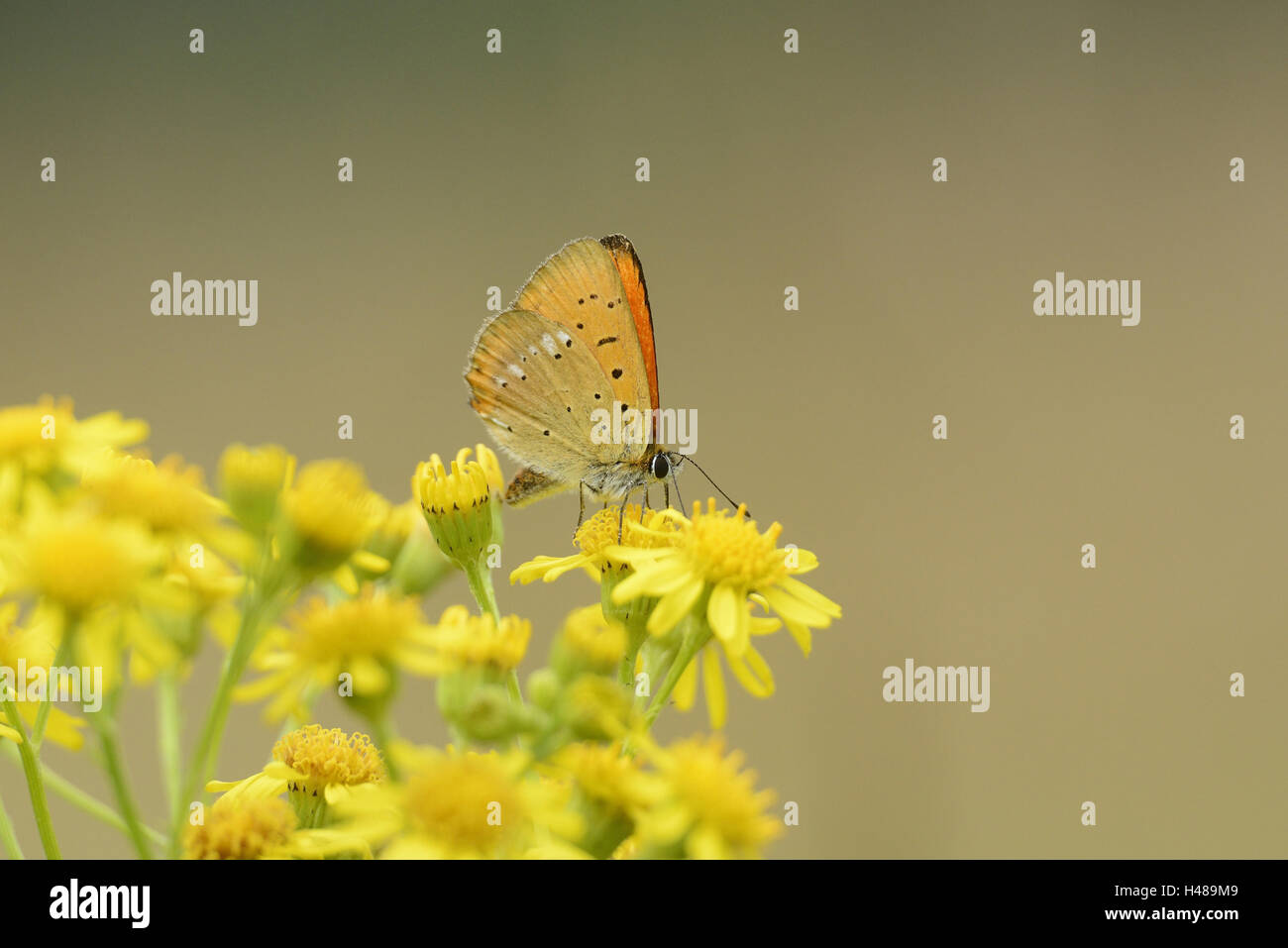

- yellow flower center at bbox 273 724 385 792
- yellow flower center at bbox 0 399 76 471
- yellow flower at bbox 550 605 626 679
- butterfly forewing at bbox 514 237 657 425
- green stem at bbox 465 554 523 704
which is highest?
butterfly forewing at bbox 514 237 657 425

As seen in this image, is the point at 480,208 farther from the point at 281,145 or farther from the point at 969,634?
the point at 969,634

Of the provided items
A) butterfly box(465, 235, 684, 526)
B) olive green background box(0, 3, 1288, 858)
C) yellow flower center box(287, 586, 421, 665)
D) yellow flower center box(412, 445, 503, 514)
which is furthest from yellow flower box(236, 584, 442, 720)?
olive green background box(0, 3, 1288, 858)

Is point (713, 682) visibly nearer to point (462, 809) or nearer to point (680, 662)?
point (680, 662)

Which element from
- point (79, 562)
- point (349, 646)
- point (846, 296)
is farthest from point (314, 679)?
point (846, 296)

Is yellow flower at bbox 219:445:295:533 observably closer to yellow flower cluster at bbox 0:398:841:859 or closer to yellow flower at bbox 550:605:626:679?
yellow flower cluster at bbox 0:398:841:859

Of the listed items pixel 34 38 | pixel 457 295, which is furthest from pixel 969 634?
pixel 34 38
